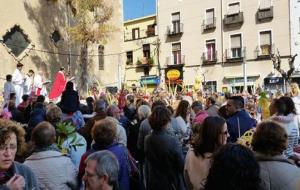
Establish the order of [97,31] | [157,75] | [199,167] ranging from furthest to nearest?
1. [157,75]
2. [97,31]
3. [199,167]

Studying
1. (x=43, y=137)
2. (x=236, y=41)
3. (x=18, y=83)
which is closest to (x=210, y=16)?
(x=236, y=41)

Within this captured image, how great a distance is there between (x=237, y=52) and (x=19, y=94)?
78.0 ft

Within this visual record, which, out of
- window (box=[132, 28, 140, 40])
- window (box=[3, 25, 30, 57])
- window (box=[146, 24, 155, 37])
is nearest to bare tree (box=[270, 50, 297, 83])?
window (box=[146, 24, 155, 37])

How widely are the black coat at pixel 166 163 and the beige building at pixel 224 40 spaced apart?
2691 centimetres

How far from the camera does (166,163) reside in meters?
5.38

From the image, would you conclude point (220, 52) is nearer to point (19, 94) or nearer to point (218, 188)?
point (19, 94)

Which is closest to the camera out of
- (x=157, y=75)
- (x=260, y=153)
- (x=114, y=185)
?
(x=114, y=185)

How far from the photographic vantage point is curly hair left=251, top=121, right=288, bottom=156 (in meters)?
3.49

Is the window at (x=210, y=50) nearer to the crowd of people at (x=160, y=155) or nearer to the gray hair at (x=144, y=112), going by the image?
the gray hair at (x=144, y=112)

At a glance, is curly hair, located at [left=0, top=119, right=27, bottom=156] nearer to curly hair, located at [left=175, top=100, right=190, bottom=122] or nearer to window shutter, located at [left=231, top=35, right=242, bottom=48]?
curly hair, located at [left=175, top=100, right=190, bottom=122]

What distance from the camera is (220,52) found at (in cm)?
3747

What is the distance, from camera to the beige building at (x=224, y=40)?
3428 cm

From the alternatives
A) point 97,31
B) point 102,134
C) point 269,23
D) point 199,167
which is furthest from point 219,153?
point 269,23

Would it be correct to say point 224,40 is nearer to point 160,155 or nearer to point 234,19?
point 234,19
